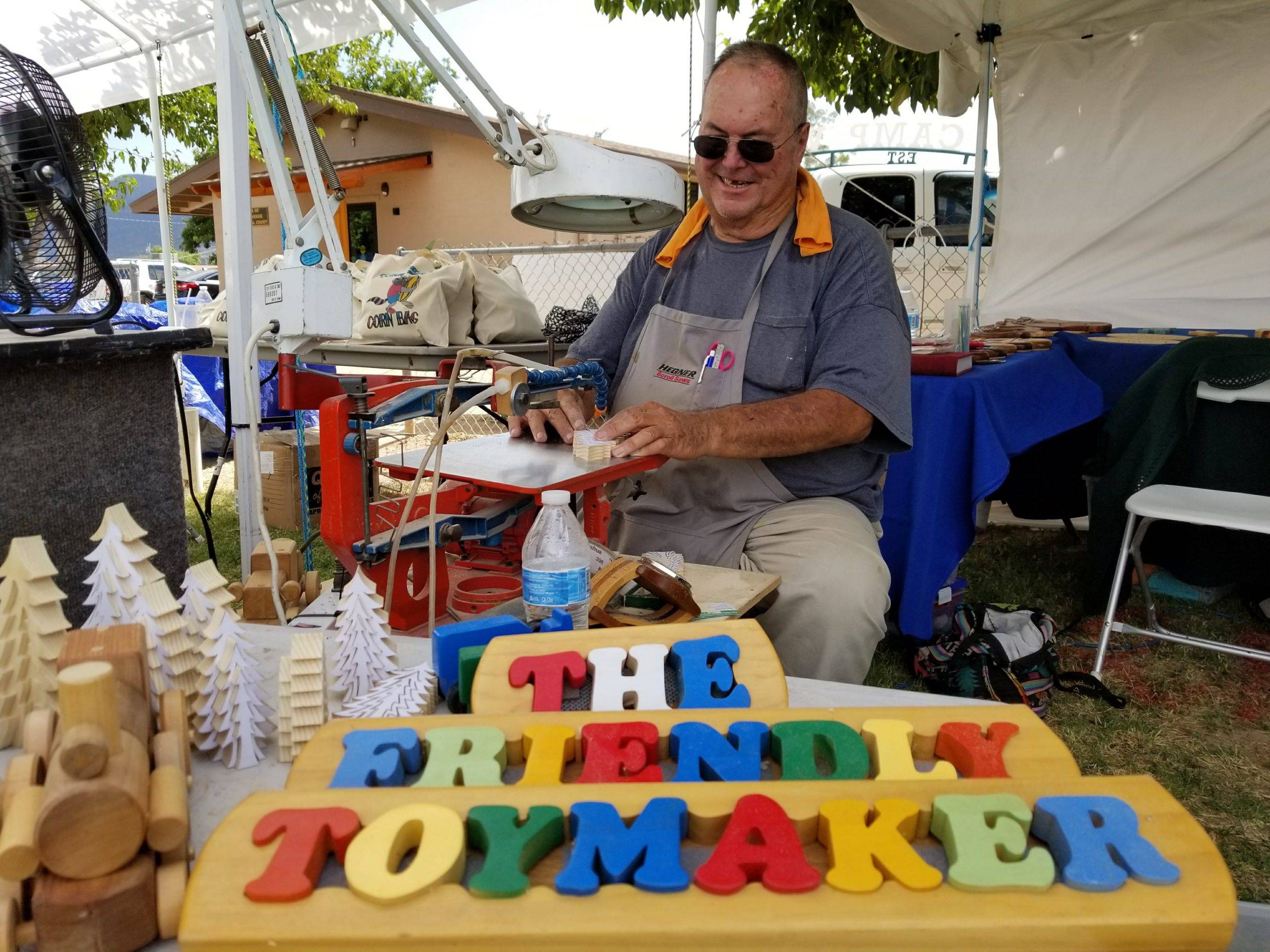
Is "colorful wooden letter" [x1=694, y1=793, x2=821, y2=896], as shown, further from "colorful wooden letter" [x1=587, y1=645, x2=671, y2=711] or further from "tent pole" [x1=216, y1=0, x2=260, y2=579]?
"tent pole" [x1=216, y1=0, x2=260, y2=579]

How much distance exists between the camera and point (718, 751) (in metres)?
0.86

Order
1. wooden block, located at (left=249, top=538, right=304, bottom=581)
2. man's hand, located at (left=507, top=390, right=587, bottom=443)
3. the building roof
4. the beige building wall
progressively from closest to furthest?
wooden block, located at (left=249, top=538, right=304, bottom=581) → man's hand, located at (left=507, top=390, right=587, bottom=443) → the building roof → the beige building wall

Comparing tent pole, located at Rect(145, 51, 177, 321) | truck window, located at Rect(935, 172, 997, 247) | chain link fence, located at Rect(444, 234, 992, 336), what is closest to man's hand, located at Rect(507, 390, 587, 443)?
tent pole, located at Rect(145, 51, 177, 321)

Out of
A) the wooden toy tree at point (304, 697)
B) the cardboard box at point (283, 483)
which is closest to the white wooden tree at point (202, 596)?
the wooden toy tree at point (304, 697)

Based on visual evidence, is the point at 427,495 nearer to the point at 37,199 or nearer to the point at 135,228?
the point at 37,199

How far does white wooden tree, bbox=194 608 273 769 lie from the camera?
3.21ft

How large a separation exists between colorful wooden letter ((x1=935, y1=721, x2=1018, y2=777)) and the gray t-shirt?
1.20 metres

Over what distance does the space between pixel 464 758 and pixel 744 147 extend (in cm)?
176

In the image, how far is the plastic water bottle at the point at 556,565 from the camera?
1.26 m

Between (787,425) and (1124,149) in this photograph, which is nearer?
(787,425)

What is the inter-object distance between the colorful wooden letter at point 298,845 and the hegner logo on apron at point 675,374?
64.9 inches

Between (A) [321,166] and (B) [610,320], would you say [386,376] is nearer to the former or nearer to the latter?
(B) [610,320]

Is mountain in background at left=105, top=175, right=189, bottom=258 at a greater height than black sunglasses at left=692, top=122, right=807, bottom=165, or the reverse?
mountain in background at left=105, top=175, right=189, bottom=258

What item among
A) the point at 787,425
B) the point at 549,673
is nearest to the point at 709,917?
the point at 549,673
